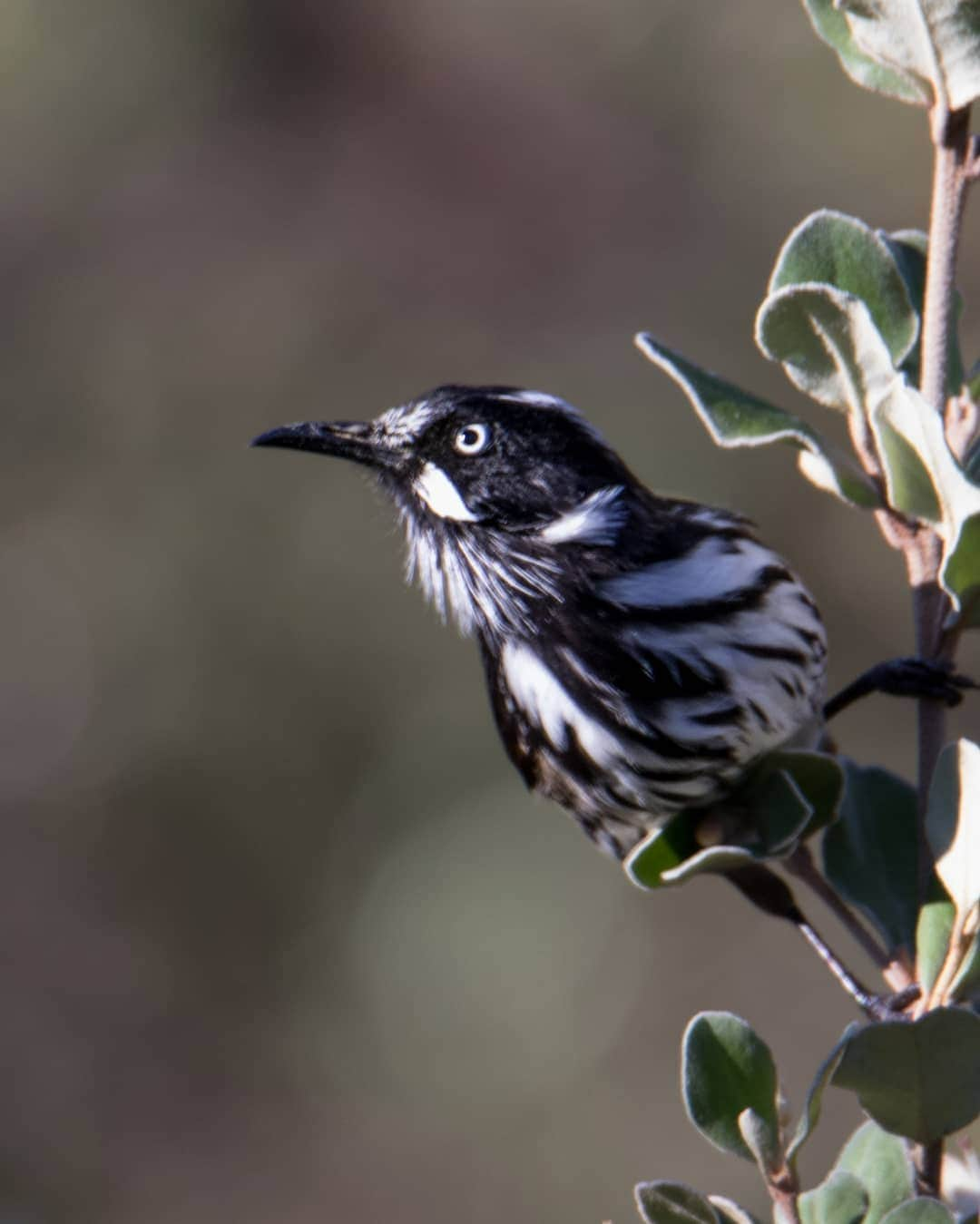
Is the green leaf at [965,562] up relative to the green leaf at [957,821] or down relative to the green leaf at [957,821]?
up

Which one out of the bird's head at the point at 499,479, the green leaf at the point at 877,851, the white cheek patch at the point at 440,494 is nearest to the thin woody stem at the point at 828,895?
the green leaf at the point at 877,851

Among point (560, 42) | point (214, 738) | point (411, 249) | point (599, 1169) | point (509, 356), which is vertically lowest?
point (599, 1169)

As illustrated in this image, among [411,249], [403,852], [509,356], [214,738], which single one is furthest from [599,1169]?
[411,249]

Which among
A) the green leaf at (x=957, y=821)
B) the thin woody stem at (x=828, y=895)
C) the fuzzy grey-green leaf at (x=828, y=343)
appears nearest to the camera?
the green leaf at (x=957, y=821)

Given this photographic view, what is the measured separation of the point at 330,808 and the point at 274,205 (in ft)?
10.9

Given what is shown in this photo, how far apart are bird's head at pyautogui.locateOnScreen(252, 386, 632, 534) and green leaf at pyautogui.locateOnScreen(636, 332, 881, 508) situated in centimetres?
73

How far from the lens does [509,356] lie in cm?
767

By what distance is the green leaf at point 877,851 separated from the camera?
7.55ft

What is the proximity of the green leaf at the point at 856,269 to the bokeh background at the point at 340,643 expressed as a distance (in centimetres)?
416

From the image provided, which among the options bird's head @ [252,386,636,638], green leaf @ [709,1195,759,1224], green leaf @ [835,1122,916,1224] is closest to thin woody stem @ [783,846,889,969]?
green leaf @ [835,1122,916,1224]

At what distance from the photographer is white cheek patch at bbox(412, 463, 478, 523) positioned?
303 centimetres

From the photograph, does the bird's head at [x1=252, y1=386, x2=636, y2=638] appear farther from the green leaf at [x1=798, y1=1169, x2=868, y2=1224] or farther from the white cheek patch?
the green leaf at [x1=798, y1=1169, x2=868, y2=1224]

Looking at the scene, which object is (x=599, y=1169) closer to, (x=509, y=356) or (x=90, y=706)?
(x=90, y=706)

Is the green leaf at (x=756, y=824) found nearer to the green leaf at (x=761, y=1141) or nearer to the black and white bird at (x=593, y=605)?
the black and white bird at (x=593, y=605)
